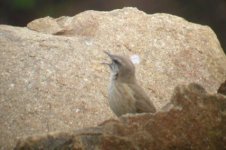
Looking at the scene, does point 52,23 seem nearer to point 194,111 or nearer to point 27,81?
point 27,81

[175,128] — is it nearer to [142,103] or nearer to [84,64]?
[142,103]

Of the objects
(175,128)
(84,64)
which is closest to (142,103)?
(175,128)

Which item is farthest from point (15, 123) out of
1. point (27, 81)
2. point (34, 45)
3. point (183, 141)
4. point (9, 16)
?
point (9, 16)

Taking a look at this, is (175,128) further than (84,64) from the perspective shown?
No

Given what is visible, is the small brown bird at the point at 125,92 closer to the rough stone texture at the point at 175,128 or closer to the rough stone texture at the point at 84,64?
the rough stone texture at the point at 84,64

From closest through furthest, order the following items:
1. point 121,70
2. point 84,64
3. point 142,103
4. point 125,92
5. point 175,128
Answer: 1. point 175,128
2. point 142,103
3. point 125,92
4. point 121,70
5. point 84,64

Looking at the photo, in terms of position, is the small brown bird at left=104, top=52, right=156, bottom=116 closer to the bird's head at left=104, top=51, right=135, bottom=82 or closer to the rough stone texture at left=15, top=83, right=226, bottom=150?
the bird's head at left=104, top=51, right=135, bottom=82
